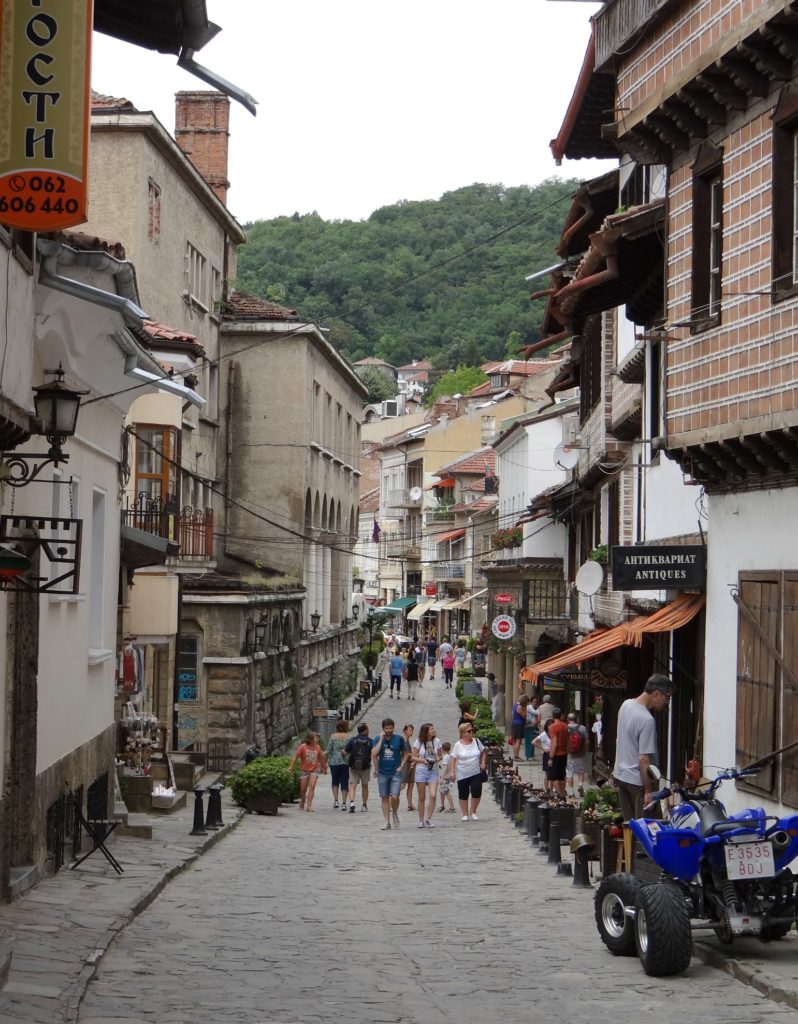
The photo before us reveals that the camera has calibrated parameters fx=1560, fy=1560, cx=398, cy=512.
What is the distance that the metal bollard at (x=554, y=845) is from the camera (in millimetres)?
17648

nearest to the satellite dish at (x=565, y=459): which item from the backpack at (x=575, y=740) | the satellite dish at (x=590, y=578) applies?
the backpack at (x=575, y=740)

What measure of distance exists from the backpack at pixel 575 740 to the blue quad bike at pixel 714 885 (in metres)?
17.5

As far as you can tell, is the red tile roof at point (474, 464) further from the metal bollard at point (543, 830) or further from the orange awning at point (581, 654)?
the metal bollard at point (543, 830)

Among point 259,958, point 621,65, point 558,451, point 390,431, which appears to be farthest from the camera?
point 390,431

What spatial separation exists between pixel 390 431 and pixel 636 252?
102373 millimetres

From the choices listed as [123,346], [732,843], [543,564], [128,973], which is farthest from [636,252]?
[543,564]

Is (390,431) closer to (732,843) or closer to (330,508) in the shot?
(330,508)

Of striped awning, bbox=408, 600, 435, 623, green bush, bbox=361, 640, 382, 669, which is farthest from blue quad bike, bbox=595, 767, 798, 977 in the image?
striped awning, bbox=408, 600, 435, 623

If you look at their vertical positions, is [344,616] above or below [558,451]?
below

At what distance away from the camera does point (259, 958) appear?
36.0 ft

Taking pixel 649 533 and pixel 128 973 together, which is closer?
pixel 128 973

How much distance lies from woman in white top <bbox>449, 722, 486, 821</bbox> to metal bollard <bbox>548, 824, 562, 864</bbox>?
222 inches

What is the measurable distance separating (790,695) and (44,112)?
7.11 metres

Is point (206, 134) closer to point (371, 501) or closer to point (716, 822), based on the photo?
point (716, 822)
